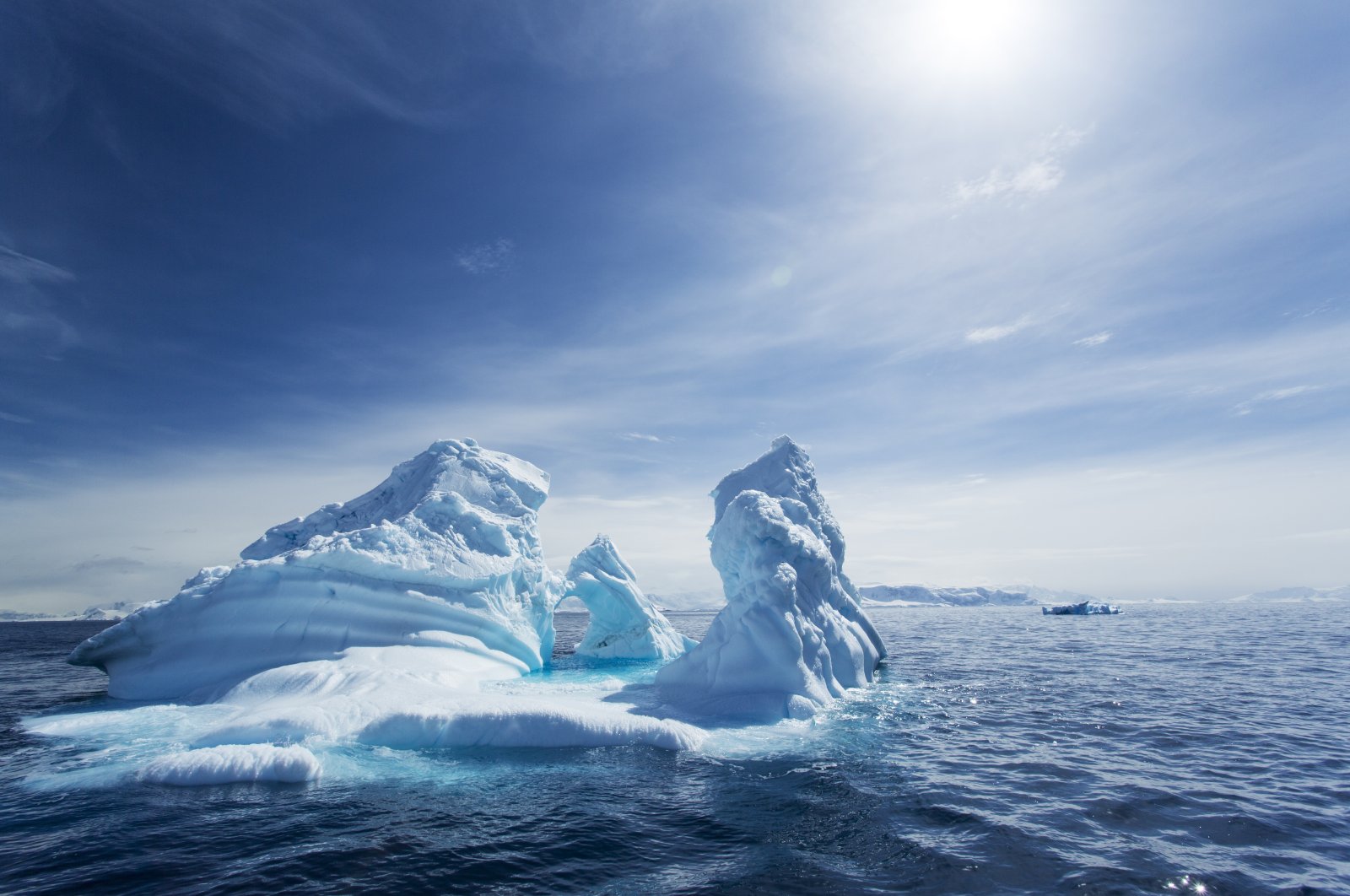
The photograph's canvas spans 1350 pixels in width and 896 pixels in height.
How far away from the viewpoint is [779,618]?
19.3m

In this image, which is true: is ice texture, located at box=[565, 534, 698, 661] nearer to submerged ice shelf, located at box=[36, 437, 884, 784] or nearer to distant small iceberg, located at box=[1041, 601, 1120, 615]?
submerged ice shelf, located at box=[36, 437, 884, 784]

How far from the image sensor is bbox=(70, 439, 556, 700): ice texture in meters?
21.8

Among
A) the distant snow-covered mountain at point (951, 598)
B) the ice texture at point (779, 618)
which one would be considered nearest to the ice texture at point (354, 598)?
the ice texture at point (779, 618)

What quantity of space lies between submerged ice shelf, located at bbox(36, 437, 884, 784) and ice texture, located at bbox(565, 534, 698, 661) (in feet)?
17.9

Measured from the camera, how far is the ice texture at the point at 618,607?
36438 mm

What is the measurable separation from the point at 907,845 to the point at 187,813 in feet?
39.8

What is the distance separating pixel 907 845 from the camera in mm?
9719

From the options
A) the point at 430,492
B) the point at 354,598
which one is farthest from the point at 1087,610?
the point at 354,598

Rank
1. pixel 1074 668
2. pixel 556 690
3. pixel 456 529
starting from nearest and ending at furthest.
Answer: pixel 556 690, pixel 456 529, pixel 1074 668

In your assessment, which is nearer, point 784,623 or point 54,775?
point 54,775

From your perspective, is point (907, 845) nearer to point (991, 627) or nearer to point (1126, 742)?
point (1126, 742)

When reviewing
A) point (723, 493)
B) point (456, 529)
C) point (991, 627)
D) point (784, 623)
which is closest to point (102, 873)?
point (784, 623)

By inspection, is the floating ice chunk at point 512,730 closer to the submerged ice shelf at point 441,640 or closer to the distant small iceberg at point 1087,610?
the submerged ice shelf at point 441,640

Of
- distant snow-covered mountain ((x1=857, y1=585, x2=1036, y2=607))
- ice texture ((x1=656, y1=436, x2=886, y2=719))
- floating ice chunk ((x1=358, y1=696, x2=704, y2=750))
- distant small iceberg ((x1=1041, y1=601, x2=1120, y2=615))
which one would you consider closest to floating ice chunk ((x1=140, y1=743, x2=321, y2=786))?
floating ice chunk ((x1=358, y1=696, x2=704, y2=750))
